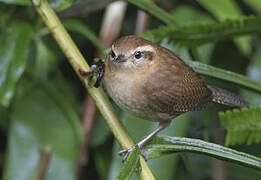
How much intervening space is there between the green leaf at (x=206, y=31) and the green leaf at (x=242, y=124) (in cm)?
39

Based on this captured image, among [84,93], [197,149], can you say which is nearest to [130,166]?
[197,149]

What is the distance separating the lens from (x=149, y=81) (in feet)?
6.08

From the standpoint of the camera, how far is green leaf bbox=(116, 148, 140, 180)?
1.22 m

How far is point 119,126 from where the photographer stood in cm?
138

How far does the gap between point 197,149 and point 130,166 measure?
0.86 feet

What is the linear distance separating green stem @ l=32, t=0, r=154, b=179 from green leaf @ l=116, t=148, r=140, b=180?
0.04 meters

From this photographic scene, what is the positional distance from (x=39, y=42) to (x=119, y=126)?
1.08m

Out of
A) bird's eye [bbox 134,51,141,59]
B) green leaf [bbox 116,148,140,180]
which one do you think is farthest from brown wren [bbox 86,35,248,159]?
green leaf [bbox 116,148,140,180]

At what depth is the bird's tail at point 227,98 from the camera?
2104 mm

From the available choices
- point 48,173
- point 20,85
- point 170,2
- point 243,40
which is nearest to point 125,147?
point 48,173

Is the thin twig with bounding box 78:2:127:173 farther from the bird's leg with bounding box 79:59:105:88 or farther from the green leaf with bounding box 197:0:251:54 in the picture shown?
the bird's leg with bounding box 79:59:105:88

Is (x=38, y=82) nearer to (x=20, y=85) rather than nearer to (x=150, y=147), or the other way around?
(x=20, y=85)

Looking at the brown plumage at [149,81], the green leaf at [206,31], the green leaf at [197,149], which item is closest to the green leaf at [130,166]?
the green leaf at [197,149]

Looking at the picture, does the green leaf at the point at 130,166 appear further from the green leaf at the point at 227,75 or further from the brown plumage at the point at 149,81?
the green leaf at the point at 227,75
